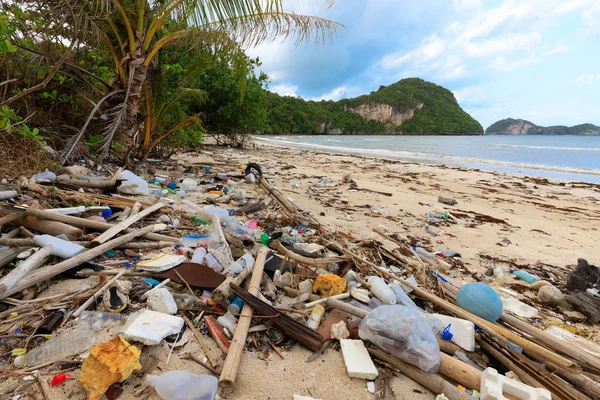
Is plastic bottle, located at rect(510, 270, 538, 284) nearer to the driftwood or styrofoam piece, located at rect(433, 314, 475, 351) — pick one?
the driftwood

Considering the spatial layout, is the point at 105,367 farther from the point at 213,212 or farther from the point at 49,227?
the point at 213,212

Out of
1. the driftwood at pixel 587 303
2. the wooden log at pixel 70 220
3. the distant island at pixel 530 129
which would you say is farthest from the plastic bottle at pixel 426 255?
the distant island at pixel 530 129

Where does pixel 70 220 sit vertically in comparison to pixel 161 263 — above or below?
above

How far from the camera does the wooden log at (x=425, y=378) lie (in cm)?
135

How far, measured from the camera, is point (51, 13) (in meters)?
3.68

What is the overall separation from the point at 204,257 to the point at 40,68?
4325 millimetres

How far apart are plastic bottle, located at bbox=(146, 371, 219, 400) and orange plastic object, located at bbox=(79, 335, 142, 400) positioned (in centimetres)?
10

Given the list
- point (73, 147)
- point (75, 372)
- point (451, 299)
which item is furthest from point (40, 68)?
point (451, 299)

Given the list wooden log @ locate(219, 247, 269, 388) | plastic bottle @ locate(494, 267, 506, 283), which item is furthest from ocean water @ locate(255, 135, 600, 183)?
wooden log @ locate(219, 247, 269, 388)

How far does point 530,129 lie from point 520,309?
111104 millimetres

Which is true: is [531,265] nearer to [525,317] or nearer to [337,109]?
[525,317]

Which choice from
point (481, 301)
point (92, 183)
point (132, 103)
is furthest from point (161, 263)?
point (132, 103)

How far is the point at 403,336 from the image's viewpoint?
1.49 metres

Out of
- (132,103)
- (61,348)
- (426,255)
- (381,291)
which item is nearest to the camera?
(61,348)
